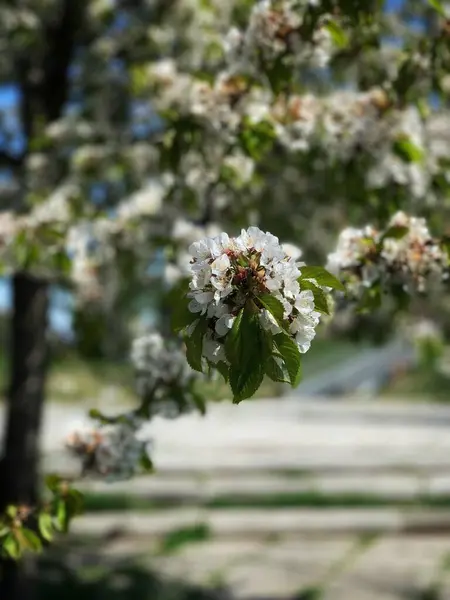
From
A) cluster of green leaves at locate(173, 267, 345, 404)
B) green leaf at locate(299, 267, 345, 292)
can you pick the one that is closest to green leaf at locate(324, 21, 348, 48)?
green leaf at locate(299, 267, 345, 292)

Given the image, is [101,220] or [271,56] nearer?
[271,56]

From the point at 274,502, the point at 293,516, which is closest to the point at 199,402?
the point at 293,516

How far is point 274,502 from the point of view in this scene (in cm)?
848

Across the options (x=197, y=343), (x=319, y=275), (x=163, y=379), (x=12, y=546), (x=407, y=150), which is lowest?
(x=12, y=546)

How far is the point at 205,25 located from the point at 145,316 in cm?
232

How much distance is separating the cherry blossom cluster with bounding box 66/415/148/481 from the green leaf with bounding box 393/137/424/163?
1323mm

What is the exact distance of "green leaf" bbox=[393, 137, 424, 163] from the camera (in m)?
2.98

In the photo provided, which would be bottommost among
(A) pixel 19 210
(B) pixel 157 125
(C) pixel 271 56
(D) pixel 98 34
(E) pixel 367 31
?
(C) pixel 271 56

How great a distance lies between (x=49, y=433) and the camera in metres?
13.6

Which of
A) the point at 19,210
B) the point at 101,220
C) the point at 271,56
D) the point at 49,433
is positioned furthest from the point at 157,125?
the point at 49,433

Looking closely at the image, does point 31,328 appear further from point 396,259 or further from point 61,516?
point 396,259

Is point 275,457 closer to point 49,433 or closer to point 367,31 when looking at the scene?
point 49,433

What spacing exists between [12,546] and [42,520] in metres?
0.12

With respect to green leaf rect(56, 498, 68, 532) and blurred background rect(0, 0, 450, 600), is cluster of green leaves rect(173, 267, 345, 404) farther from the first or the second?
green leaf rect(56, 498, 68, 532)
